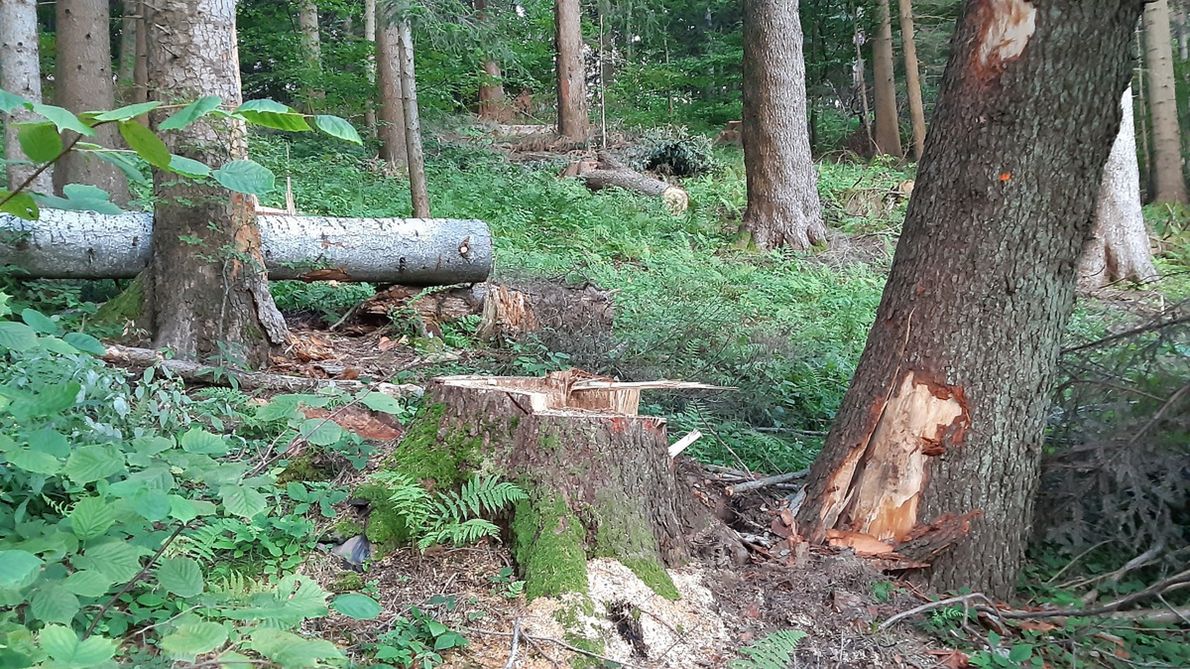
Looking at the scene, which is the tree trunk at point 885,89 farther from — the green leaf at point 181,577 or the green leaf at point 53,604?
the green leaf at point 53,604

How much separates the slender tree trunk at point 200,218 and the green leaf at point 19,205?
414cm

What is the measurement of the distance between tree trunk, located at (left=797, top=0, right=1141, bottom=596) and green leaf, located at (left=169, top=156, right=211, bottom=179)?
3.04 metres

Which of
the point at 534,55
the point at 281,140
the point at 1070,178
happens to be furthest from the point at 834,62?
the point at 1070,178

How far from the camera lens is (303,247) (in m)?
7.08

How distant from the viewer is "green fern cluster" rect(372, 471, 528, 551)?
3094mm

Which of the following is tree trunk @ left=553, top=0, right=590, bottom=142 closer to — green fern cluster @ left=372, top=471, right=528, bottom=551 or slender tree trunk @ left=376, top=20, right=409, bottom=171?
slender tree trunk @ left=376, top=20, right=409, bottom=171

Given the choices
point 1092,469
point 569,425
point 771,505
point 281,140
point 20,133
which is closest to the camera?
point 20,133

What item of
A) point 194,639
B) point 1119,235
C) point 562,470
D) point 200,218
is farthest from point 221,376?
→ point 1119,235

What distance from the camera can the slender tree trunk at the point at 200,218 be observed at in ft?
18.1

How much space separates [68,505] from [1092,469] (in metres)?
4.10

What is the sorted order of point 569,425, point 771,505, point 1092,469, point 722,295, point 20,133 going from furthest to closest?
point 722,295, point 771,505, point 1092,469, point 569,425, point 20,133

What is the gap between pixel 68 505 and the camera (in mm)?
2750

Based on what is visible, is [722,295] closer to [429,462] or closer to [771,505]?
[771,505]

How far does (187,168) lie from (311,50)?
17.8 m
